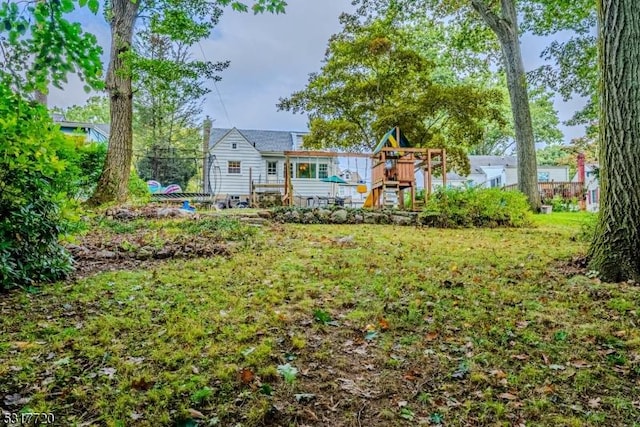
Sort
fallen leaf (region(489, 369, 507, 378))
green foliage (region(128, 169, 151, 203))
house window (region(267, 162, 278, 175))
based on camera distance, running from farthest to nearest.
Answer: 1. house window (region(267, 162, 278, 175))
2. green foliage (region(128, 169, 151, 203))
3. fallen leaf (region(489, 369, 507, 378))

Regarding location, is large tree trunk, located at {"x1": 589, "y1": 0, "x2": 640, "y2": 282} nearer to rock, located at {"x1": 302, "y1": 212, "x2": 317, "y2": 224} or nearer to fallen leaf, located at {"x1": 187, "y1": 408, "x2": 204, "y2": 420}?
fallen leaf, located at {"x1": 187, "y1": 408, "x2": 204, "y2": 420}

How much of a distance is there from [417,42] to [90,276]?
642 inches

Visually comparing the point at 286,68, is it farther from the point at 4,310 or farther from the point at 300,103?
the point at 4,310

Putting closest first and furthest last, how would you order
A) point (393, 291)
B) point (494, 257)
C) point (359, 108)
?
1. point (393, 291)
2. point (494, 257)
3. point (359, 108)

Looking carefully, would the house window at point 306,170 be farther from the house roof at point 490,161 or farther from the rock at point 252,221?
the house roof at point 490,161

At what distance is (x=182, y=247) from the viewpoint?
16.4 feet

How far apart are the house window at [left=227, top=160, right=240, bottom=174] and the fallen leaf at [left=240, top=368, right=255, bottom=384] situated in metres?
18.7

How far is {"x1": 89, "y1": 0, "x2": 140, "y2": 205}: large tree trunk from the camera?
8.97 metres

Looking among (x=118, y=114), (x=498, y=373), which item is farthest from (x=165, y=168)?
(x=498, y=373)

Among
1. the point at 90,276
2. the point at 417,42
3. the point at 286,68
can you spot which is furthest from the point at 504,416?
the point at 286,68

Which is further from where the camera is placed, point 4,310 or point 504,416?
point 4,310

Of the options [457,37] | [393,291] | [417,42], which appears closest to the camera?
[393,291]

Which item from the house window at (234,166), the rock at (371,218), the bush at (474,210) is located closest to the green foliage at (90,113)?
the house window at (234,166)

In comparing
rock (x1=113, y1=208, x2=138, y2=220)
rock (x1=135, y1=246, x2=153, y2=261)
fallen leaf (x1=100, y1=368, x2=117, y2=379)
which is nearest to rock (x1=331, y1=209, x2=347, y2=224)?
rock (x1=113, y1=208, x2=138, y2=220)
